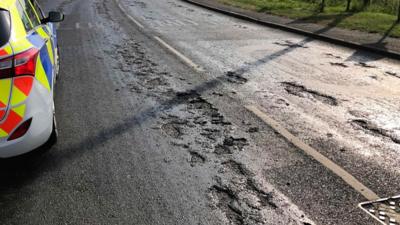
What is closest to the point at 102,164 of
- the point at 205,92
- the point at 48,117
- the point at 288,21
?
the point at 48,117

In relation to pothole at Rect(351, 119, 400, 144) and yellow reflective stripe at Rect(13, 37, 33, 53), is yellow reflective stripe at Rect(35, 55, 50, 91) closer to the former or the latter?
yellow reflective stripe at Rect(13, 37, 33, 53)

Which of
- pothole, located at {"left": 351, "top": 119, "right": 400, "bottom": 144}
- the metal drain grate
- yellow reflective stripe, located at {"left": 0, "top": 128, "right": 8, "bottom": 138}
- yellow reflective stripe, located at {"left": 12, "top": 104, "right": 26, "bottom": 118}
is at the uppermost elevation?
yellow reflective stripe, located at {"left": 12, "top": 104, "right": 26, "bottom": 118}

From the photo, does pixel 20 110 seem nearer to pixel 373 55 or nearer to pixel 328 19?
pixel 373 55

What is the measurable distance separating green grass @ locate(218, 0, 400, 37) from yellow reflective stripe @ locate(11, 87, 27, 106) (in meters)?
11.2

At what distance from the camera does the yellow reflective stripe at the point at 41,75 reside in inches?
154

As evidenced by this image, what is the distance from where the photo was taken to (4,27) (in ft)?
12.8

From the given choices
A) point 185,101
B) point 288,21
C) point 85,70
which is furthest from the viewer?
point 288,21

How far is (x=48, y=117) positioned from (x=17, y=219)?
1.01m

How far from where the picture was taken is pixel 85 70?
823 cm

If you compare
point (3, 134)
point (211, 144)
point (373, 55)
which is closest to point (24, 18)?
point (3, 134)

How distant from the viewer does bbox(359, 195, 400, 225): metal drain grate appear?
338cm

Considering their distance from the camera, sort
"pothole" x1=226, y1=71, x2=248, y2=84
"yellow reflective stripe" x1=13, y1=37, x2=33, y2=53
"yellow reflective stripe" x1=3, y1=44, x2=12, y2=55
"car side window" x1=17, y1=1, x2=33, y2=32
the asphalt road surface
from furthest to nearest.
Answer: "pothole" x1=226, y1=71, x2=248, y2=84 → "car side window" x1=17, y1=1, x2=33, y2=32 → "yellow reflective stripe" x1=13, y1=37, x2=33, y2=53 → "yellow reflective stripe" x1=3, y1=44, x2=12, y2=55 → the asphalt road surface

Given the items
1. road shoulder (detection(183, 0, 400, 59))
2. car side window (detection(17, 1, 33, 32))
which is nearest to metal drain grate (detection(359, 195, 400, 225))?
car side window (detection(17, 1, 33, 32))

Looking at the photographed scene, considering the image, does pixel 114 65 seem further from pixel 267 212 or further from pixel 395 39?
pixel 395 39
